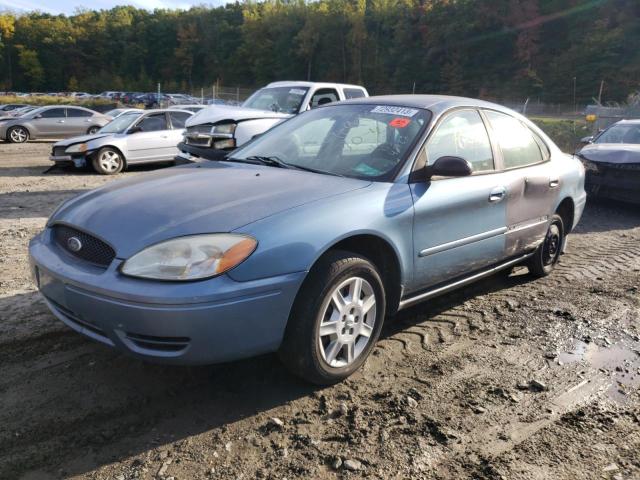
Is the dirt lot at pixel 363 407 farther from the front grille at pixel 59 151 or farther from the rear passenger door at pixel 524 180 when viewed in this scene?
the front grille at pixel 59 151

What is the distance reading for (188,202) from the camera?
9.76 ft

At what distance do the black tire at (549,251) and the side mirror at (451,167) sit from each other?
1.96 meters

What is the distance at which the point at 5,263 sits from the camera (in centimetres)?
521

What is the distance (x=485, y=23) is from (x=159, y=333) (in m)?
73.2

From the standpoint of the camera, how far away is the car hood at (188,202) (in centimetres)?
271

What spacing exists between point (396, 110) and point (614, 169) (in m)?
6.36

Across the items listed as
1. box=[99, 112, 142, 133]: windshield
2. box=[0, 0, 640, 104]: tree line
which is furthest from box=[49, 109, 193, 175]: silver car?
box=[0, 0, 640, 104]: tree line

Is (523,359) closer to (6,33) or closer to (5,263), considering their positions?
(5,263)

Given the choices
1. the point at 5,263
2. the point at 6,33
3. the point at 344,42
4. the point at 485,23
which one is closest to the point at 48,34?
the point at 6,33

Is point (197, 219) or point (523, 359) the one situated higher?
point (197, 219)

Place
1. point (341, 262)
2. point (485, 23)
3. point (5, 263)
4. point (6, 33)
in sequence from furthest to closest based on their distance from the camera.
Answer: point (6, 33) < point (485, 23) < point (5, 263) < point (341, 262)

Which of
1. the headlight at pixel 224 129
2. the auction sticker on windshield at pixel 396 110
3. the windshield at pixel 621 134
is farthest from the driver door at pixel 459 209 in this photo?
the windshield at pixel 621 134

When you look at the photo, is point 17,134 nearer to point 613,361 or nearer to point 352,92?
point 352,92

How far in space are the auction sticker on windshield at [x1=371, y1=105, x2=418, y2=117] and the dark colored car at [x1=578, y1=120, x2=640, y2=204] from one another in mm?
6251
